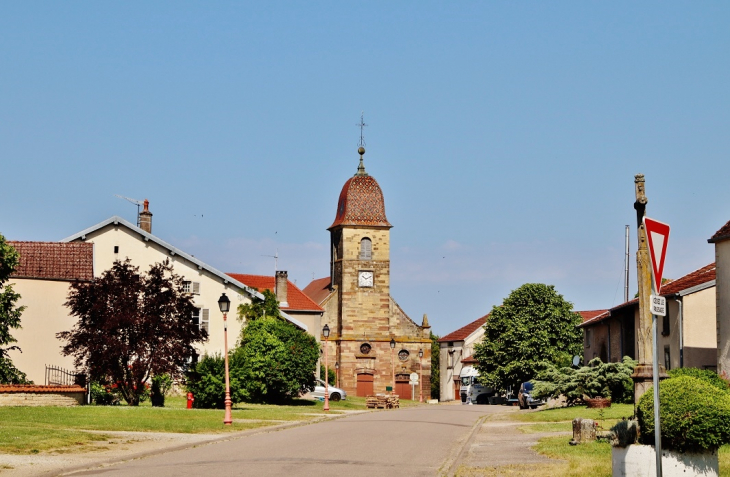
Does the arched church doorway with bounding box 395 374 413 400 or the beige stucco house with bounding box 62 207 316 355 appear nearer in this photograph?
the beige stucco house with bounding box 62 207 316 355

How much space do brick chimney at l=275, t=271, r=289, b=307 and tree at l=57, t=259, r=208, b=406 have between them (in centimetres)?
3547

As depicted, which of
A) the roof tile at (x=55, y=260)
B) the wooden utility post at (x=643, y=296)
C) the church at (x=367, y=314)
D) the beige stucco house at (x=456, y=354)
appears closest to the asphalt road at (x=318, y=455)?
the wooden utility post at (x=643, y=296)

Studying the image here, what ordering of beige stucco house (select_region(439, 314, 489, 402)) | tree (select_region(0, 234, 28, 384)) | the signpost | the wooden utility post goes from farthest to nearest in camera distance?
beige stucco house (select_region(439, 314, 489, 402))
tree (select_region(0, 234, 28, 384))
the wooden utility post
the signpost

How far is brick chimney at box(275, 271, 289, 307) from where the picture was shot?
72.2 meters

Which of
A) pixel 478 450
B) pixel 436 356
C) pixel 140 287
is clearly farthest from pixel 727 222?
pixel 436 356

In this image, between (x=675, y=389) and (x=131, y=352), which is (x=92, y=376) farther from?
(x=675, y=389)

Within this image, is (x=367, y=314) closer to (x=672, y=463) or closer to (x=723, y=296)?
(x=723, y=296)

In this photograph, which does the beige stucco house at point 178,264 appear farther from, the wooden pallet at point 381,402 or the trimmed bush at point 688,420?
the trimmed bush at point 688,420

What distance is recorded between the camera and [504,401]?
65.7m

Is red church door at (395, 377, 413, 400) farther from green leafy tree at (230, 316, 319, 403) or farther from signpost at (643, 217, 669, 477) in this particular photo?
signpost at (643, 217, 669, 477)

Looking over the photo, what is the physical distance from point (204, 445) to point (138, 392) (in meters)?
16.1

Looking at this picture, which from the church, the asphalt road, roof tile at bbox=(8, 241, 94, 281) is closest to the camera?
the asphalt road

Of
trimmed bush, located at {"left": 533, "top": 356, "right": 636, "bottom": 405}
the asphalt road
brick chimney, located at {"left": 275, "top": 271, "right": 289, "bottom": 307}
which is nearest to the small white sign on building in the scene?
the asphalt road

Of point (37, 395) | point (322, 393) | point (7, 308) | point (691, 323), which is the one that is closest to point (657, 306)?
point (37, 395)
